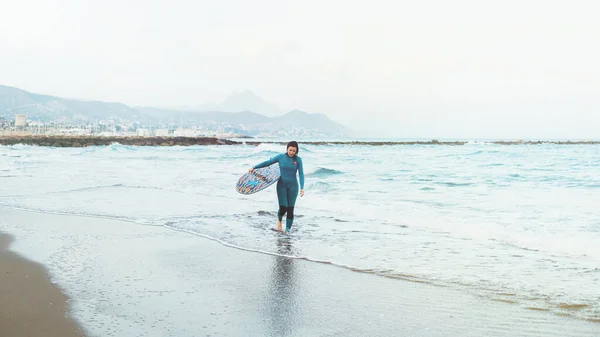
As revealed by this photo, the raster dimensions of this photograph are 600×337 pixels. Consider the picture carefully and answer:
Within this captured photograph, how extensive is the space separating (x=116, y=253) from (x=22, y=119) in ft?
553

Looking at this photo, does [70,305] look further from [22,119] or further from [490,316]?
[22,119]

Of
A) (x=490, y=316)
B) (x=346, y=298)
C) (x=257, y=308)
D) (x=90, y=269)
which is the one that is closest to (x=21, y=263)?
(x=90, y=269)

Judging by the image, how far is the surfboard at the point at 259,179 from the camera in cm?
1067

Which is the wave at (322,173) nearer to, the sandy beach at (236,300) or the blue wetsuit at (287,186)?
the blue wetsuit at (287,186)

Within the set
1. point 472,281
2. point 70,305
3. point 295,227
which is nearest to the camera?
point 70,305

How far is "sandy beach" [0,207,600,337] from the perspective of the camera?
162 inches

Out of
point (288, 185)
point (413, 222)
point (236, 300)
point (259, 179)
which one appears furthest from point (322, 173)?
point (236, 300)

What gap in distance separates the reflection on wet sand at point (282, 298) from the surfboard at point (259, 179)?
3.60 metres

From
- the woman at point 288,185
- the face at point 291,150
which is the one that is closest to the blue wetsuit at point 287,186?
the woman at point 288,185

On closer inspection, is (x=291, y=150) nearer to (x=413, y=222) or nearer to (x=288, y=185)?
(x=288, y=185)

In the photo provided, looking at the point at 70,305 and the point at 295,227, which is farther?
the point at 295,227

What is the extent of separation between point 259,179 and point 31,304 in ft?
21.5

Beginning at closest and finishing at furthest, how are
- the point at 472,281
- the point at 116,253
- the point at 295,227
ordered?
the point at 472,281, the point at 116,253, the point at 295,227

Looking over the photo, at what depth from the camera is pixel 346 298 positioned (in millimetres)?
5027
